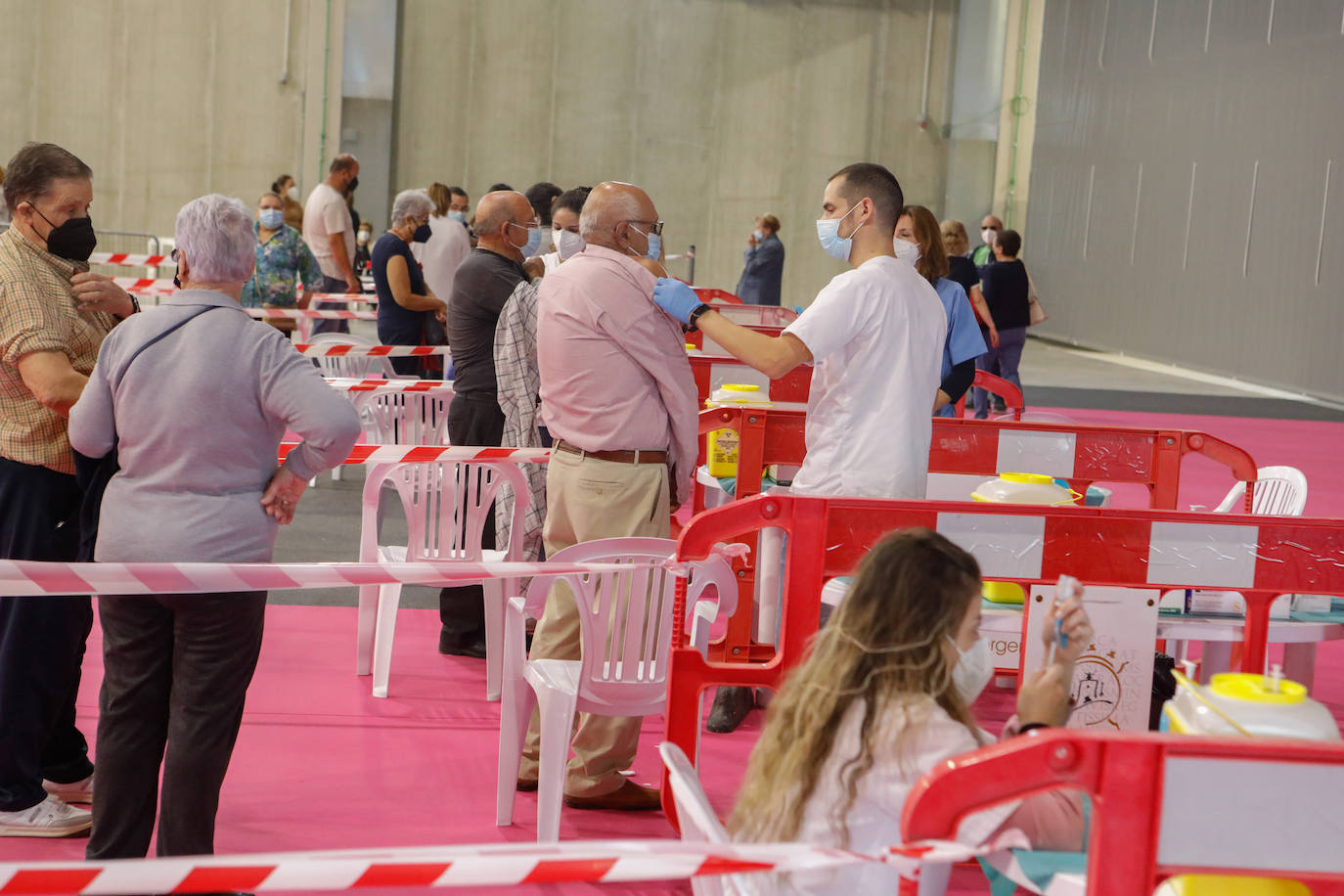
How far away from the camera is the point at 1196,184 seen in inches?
684

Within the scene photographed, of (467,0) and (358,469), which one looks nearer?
(358,469)

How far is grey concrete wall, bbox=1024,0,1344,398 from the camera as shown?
14922 millimetres

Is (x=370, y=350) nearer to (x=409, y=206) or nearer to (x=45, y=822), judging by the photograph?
(x=409, y=206)

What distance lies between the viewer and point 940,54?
2220 centimetres

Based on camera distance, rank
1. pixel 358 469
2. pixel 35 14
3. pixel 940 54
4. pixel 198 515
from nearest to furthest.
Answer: pixel 198 515
pixel 358 469
pixel 35 14
pixel 940 54

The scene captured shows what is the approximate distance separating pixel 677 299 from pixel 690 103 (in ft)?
61.5

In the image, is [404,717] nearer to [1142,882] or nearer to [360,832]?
[360,832]

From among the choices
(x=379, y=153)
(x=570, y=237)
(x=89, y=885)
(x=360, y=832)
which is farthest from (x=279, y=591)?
(x=379, y=153)

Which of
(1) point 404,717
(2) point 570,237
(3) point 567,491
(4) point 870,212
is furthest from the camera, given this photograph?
(2) point 570,237

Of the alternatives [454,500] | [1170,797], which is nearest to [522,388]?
[454,500]

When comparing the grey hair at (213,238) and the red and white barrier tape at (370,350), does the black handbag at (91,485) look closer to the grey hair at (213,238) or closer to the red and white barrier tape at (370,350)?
the grey hair at (213,238)

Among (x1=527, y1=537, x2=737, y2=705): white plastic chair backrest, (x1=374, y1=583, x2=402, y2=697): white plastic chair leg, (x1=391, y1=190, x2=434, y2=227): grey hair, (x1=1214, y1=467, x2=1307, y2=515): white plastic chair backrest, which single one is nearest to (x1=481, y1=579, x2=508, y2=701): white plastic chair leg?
(x1=374, y1=583, x2=402, y2=697): white plastic chair leg

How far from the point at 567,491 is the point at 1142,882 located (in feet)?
7.78

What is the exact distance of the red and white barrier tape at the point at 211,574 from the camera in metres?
2.67
